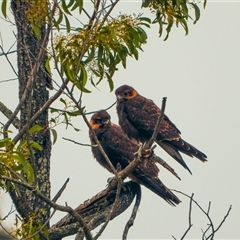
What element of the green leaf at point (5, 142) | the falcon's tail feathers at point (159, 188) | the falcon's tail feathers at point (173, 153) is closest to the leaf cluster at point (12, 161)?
the green leaf at point (5, 142)

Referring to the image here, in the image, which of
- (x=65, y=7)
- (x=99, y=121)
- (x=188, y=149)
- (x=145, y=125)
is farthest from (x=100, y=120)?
(x=65, y=7)

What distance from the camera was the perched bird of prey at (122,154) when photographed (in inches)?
→ 301

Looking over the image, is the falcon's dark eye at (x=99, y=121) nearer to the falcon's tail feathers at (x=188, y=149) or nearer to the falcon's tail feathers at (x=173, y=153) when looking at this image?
the falcon's tail feathers at (x=173, y=153)

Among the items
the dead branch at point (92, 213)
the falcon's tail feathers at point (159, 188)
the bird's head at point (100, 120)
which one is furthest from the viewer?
the bird's head at point (100, 120)

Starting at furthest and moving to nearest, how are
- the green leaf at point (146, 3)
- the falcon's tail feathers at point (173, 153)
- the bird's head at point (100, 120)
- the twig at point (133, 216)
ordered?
the bird's head at point (100, 120), the falcon's tail feathers at point (173, 153), the twig at point (133, 216), the green leaf at point (146, 3)

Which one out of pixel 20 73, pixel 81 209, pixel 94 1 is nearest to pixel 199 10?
pixel 94 1

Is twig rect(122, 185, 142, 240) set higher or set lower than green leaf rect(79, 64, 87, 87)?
lower

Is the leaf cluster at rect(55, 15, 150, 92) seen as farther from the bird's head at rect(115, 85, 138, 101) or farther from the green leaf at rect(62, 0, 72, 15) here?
the bird's head at rect(115, 85, 138, 101)

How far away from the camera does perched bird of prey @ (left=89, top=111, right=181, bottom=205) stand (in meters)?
7.64

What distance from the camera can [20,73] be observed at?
5895 mm

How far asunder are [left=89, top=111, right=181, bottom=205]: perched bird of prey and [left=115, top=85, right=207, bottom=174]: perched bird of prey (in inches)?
7.2

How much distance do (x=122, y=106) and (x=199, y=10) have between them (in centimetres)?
411

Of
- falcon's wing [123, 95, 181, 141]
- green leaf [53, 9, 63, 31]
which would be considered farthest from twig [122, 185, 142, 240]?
falcon's wing [123, 95, 181, 141]

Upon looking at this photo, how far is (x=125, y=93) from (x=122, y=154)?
1.41 m
